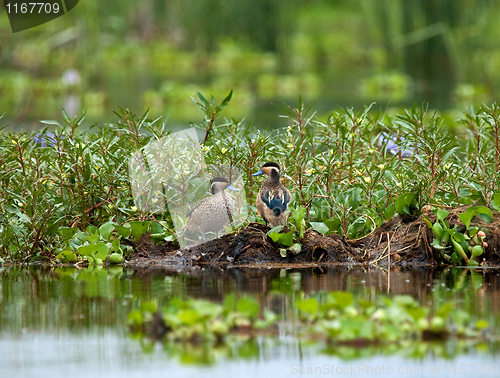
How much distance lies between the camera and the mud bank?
20.6 ft

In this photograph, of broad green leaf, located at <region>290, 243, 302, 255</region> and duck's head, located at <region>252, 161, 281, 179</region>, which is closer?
broad green leaf, located at <region>290, 243, 302, 255</region>

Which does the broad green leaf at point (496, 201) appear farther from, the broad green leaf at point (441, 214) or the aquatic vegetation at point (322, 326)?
the aquatic vegetation at point (322, 326)

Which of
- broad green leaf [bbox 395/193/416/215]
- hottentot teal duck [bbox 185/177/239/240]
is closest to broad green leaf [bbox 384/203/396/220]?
broad green leaf [bbox 395/193/416/215]

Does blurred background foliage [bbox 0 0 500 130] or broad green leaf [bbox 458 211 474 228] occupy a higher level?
blurred background foliage [bbox 0 0 500 130]

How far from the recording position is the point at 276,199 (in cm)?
636

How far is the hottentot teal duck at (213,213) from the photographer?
6.41m

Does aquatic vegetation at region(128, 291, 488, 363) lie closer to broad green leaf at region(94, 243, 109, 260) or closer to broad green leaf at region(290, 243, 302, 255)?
broad green leaf at region(290, 243, 302, 255)

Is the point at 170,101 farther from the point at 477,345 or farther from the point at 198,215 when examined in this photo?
the point at 477,345

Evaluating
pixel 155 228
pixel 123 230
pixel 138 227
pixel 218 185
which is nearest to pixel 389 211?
pixel 218 185

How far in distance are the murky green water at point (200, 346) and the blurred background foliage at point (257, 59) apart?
2111mm

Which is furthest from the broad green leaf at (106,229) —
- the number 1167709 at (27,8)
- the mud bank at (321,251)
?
the number 1167709 at (27,8)

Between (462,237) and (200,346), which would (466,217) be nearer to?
(462,237)

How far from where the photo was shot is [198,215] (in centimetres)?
643

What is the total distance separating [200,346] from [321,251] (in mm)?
2469
